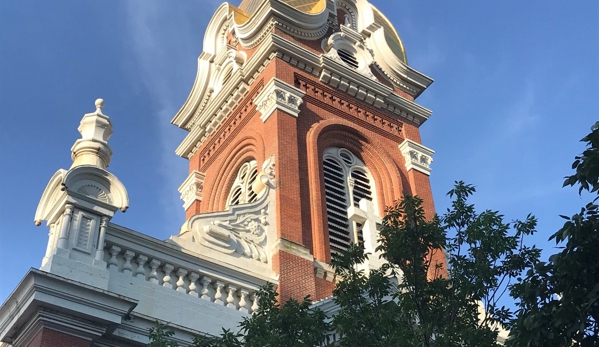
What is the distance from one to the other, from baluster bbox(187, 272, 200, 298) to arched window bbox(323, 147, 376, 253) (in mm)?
5691

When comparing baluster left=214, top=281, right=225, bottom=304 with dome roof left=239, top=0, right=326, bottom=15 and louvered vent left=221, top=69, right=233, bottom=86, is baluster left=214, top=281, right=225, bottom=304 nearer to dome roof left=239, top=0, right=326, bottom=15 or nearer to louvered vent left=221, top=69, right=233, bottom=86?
louvered vent left=221, top=69, right=233, bottom=86

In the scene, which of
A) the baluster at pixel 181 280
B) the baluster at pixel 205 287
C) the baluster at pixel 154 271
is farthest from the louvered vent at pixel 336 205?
the baluster at pixel 154 271

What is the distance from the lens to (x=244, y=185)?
898 inches

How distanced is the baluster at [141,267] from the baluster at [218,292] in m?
1.49

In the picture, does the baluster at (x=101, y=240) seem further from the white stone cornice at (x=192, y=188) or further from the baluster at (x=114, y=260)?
the white stone cornice at (x=192, y=188)

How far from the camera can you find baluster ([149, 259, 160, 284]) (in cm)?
1404

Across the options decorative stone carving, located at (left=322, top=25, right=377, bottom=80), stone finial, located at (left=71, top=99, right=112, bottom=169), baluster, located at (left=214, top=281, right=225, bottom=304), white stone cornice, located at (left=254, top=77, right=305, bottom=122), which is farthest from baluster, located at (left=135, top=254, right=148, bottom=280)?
decorative stone carving, located at (left=322, top=25, right=377, bottom=80)

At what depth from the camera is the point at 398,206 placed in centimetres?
1184

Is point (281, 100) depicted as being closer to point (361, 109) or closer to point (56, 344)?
point (361, 109)

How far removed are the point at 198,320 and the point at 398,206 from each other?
4547 millimetres

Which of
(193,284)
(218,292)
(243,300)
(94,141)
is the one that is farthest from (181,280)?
(94,141)

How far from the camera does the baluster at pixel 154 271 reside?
553 inches

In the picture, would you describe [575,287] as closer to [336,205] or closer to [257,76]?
[336,205]

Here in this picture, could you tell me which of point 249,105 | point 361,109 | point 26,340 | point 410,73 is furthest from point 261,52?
point 26,340
